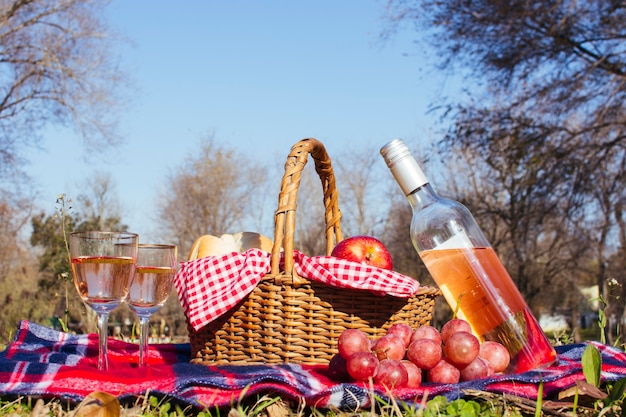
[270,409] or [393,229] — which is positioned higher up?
[393,229]

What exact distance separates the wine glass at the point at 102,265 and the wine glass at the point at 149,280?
0.19 meters

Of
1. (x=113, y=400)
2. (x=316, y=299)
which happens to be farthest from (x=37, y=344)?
(x=113, y=400)

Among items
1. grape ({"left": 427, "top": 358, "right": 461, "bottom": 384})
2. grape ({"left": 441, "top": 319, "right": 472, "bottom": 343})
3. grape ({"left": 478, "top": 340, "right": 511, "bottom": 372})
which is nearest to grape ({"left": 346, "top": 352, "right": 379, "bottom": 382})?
grape ({"left": 427, "top": 358, "right": 461, "bottom": 384})

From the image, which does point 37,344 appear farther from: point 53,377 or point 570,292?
point 570,292

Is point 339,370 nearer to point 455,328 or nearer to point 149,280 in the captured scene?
point 455,328

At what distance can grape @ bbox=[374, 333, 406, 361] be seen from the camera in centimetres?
193

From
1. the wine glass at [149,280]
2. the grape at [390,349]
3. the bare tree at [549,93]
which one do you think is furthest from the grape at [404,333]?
the bare tree at [549,93]

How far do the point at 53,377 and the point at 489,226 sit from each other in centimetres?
2057

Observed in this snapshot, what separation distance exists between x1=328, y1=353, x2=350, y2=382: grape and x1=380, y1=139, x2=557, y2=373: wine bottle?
0.56 m

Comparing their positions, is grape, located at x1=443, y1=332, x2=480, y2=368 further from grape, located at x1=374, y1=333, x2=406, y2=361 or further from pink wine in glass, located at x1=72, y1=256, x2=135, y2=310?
pink wine in glass, located at x1=72, y1=256, x2=135, y2=310

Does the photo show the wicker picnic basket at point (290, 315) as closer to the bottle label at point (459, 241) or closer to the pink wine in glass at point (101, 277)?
the bottle label at point (459, 241)

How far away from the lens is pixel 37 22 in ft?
48.4

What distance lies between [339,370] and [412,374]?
21 centimetres

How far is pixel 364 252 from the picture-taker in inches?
104
